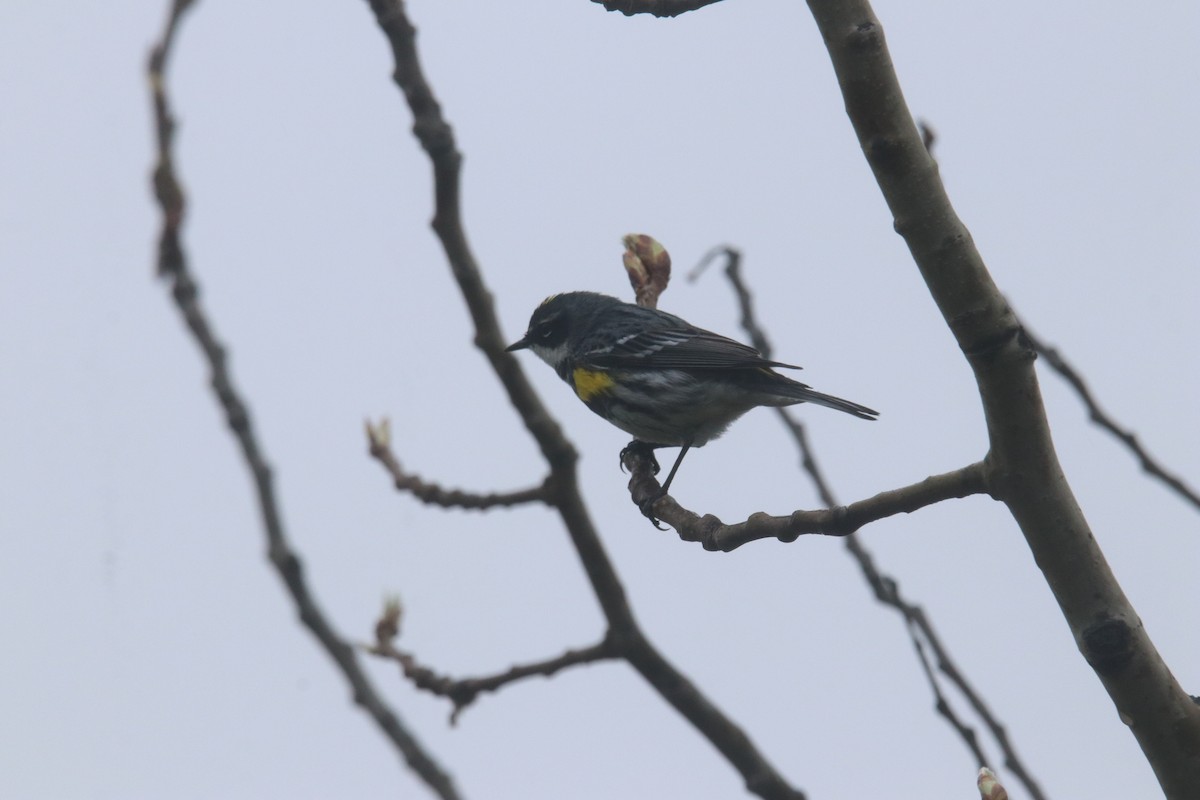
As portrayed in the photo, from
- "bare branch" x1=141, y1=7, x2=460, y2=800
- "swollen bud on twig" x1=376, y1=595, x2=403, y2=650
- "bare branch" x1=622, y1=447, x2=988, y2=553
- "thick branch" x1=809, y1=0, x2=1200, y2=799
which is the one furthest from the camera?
"swollen bud on twig" x1=376, y1=595, x2=403, y2=650

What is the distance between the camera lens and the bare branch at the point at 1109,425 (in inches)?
129

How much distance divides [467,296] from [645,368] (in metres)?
2.88

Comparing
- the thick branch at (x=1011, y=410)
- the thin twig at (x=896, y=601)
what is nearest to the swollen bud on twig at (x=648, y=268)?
the thin twig at (x=896, y=601)

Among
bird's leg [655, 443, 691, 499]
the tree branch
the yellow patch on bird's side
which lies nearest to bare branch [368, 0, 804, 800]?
the tree branch

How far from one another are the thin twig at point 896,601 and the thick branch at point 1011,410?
3.60 feet

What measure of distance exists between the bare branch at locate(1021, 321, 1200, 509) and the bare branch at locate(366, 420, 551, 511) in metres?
1.84

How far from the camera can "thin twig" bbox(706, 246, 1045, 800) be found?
3.39 m

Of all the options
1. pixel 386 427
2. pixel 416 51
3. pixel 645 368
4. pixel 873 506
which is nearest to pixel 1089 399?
pixel 873 506

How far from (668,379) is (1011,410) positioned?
15.8 feet

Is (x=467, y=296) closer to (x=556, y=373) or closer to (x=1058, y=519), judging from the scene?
(x=1058, y=519)

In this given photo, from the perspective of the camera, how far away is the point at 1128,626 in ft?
6.97

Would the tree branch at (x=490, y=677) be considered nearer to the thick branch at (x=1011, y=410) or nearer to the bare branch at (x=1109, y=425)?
the bare branch at (x=1109, y=425)

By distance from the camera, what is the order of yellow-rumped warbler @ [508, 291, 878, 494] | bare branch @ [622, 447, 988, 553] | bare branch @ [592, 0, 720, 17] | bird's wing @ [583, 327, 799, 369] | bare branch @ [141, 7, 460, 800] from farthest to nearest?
bird's wing @ [583, 327, 799, 369] → yellow-rumped warbler @ [508, 291, 878, 494] → bare branch @ [592, 0, 720, 17] → bare branch @ [141, 7, 460, 800] → bare branch @ [622, 447, 988, 553]

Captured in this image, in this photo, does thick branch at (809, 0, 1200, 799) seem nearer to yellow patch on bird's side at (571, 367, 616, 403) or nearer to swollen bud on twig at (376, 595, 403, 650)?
swollen bud on twig at (376, 595, 403, 650)
